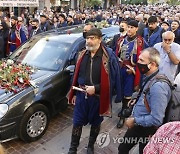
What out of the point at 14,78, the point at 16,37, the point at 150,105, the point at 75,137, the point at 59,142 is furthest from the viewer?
the point at 16,37

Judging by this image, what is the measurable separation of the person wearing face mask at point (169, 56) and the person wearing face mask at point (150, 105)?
1702 mm

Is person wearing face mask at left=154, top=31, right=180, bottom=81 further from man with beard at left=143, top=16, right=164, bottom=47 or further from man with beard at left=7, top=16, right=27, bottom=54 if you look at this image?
man with beard at left=7, top=16, right=27, bottom=54

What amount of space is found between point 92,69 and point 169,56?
1560 mm

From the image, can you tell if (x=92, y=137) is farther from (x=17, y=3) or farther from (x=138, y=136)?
(x=17, y=3)

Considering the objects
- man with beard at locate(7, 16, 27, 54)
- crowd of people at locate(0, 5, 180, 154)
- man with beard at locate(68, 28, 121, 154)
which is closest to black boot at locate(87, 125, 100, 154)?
crowd of people at locate(0, 5, 180, 154)

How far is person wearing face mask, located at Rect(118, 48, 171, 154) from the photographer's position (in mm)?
2520

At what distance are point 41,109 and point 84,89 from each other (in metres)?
1.01

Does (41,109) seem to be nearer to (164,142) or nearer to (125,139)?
(125,139)

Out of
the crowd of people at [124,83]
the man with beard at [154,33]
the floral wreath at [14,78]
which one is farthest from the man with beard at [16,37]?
the man with beard at [154,33]

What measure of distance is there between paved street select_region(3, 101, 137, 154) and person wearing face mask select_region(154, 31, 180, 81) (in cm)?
136

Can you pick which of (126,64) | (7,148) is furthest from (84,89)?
(7,148)

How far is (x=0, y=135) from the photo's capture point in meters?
3.65

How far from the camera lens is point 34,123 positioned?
→ 4.13m

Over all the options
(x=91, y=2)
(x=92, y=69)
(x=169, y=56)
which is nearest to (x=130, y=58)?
(x=169, y=56)
